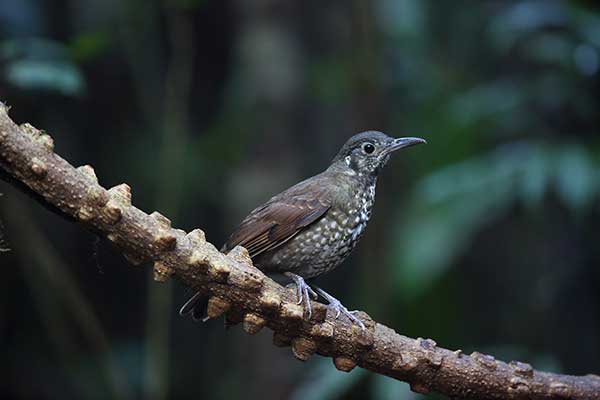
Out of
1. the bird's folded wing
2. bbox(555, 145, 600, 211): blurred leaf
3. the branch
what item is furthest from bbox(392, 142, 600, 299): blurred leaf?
the branch

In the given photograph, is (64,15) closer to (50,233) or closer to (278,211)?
(50,233)

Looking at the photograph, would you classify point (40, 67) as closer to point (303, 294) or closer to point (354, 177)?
point (354, 177)

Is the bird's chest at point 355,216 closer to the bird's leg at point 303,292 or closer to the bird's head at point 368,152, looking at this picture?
the bird's head at point 368,152

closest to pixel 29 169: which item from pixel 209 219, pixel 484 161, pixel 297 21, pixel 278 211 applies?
pixel 278 211

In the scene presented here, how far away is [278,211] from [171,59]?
2567mm

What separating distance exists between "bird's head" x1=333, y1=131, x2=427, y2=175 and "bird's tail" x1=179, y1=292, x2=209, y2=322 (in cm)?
102

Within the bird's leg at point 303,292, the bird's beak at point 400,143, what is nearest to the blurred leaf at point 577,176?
the bird's beak at point 400,143

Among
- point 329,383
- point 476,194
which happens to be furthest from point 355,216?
point 476,194

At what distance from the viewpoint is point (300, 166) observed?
211 inches

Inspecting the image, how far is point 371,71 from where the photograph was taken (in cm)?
525

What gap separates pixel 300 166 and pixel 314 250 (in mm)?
2142

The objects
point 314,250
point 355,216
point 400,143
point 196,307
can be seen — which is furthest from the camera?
point 400,143

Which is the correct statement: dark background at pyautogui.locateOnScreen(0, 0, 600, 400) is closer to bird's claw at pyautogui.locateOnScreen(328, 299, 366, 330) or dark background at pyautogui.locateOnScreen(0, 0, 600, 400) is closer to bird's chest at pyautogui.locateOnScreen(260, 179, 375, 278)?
bird's chest at pyautogui.locateOnScreen(260, 179, 375, 278)

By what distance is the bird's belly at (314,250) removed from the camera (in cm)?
327
